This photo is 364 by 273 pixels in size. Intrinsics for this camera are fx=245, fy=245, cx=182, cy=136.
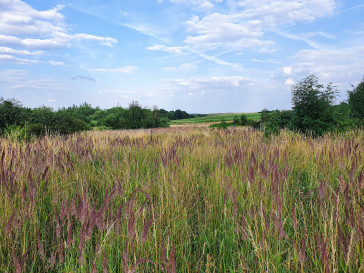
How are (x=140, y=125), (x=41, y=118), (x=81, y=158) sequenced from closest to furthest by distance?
(x=81, y=158)
(x=41, y=118)
(x=140, y=125)

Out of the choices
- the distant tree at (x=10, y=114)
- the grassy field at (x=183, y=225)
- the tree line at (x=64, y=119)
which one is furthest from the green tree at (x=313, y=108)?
the distant tree at (x=10, y=114)

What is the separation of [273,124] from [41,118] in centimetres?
1273

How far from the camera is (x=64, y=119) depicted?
15656mm

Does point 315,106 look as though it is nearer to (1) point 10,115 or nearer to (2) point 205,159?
(2) point 205,159

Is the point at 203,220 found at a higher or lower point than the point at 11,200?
lower

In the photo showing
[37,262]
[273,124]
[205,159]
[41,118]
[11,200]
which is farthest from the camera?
[41,118]

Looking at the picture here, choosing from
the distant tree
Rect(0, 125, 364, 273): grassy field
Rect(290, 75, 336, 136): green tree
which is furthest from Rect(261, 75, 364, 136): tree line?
the distant tree

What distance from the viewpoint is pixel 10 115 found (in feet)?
40.2

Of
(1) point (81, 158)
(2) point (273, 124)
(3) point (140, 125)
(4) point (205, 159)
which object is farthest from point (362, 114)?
(1) point (81, 158)

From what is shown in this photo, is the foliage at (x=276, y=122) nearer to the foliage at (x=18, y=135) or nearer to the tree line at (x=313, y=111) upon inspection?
the tree line at (x=313, y=111)

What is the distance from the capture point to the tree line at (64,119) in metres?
12.1

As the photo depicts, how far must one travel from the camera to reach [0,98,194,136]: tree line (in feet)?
39.5

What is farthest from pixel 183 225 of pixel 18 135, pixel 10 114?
pixel 10 114

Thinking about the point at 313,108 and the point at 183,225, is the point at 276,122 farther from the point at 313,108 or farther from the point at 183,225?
the point at 183,225
